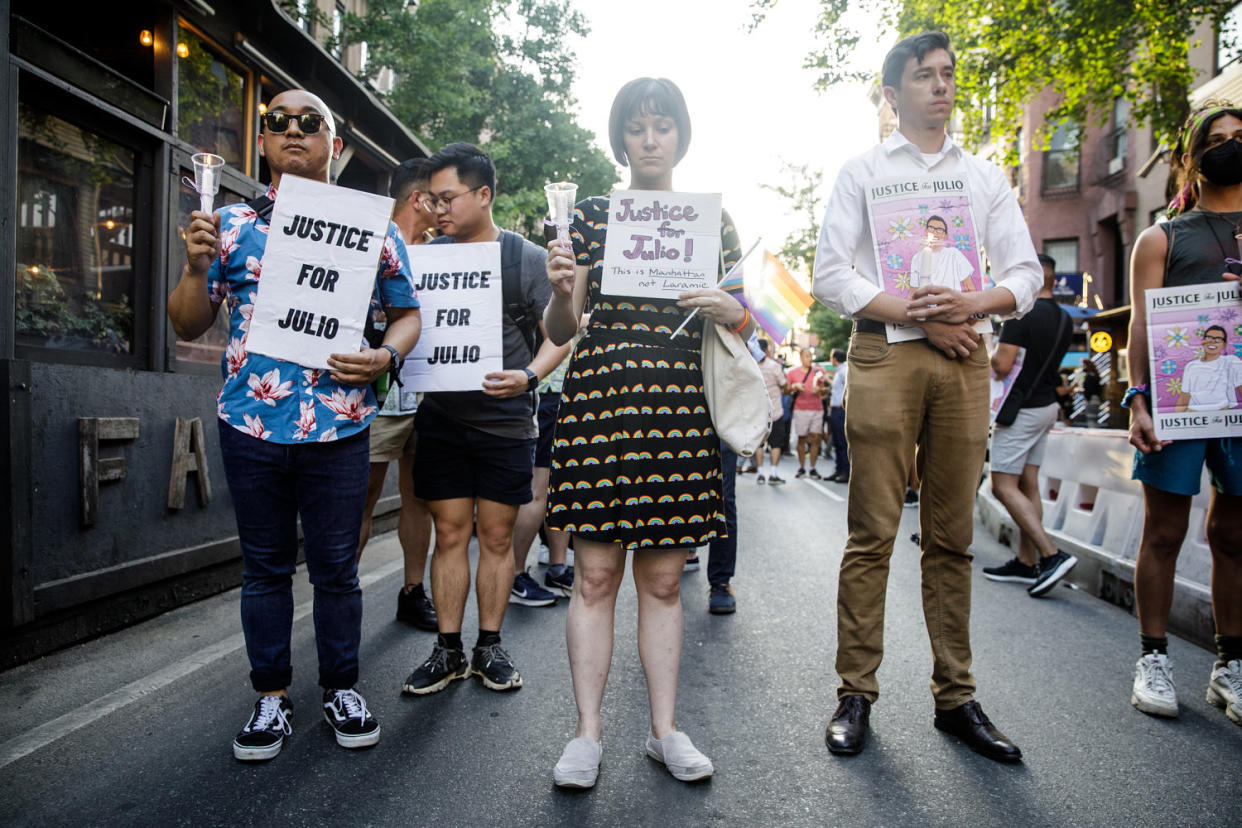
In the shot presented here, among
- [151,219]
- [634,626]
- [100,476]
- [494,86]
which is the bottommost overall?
[634,626]

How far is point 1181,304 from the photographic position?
11.5 feet

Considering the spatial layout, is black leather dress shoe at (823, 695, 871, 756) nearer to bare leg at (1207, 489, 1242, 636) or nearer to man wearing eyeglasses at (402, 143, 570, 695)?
man wearing eyeglasses at (402, 143, 570, 695)

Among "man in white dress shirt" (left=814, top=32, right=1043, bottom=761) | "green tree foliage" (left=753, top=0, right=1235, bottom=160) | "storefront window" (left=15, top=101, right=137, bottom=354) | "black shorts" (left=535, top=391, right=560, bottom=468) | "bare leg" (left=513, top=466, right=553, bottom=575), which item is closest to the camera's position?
"man in white dress shirt" (left=814, top=32, right=1043, bottom=761)

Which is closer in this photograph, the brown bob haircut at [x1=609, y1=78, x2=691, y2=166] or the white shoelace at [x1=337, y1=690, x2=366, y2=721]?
the brown bob haircut at [x1=609, y1=78, x2=691, y2=166]

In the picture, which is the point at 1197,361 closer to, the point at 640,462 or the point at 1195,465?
the point at 1195,465

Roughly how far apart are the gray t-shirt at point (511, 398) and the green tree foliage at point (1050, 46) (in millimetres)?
9568

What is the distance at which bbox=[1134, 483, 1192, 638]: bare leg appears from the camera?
354 centimetres

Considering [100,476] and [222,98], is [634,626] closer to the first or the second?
[100,476]

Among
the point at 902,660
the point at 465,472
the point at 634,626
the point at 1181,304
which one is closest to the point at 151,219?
the point at 465,472

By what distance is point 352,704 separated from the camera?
305 centimetres

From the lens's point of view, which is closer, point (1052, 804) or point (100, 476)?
point (1052, 804)

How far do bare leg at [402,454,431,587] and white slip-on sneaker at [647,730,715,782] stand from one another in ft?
6.49

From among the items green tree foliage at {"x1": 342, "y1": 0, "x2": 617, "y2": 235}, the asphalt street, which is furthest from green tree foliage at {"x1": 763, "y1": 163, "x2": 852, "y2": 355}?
the asphalt street

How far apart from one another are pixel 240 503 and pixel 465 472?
39.3 inches
